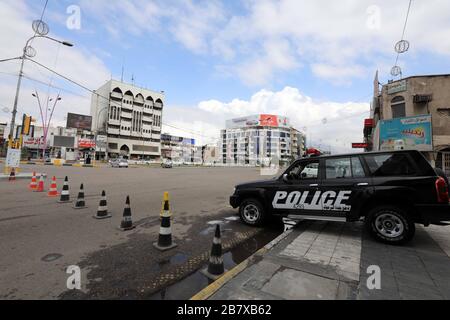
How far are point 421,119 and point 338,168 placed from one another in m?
19.6

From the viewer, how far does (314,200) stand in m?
4.85

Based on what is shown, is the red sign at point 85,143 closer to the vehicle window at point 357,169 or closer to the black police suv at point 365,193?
the black police suv at point 365,193

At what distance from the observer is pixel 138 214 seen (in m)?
6.48

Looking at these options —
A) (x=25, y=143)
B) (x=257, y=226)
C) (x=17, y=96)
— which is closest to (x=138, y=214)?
(x=257, y=226)

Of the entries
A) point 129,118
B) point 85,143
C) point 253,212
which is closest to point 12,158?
point 253,212

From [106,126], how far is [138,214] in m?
82.3

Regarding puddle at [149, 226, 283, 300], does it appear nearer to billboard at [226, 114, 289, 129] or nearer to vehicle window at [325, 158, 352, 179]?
Answer: vehicle window at [325, 158, 352, 179]

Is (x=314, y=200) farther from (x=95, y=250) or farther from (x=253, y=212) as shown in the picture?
(x=95, y=250)

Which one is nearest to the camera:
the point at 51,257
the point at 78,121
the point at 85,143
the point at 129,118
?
the point at 51,257

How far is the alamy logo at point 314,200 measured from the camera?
15.1 feet

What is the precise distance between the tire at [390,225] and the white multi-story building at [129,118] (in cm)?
8069

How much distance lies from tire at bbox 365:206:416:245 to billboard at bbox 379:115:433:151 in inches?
745

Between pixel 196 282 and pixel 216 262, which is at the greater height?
pixel 216 262
